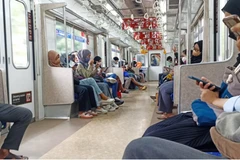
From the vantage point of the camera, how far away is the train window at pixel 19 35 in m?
4.07

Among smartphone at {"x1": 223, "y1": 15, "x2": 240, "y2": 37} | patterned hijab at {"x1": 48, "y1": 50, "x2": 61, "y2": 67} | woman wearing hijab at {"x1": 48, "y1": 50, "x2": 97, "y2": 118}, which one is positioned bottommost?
woman wearing hijab at {"x1": 48, "y1": 50, "x2": 97, "y2": 118}

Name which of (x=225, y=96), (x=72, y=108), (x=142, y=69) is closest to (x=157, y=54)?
(x=142, y=69)

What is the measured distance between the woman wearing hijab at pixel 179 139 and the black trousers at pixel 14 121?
4.49ft

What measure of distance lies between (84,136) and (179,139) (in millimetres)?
2216

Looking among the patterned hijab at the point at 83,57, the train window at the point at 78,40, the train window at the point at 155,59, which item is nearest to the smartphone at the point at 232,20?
the patterned hijab at the point at 83,57

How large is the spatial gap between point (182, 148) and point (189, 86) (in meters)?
1.95

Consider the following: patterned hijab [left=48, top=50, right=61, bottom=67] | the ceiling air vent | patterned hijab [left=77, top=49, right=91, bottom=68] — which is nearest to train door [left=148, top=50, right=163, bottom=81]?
the ceiling air vent

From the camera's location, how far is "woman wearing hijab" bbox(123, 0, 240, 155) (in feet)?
2.92

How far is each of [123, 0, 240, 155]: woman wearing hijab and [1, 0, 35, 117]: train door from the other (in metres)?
2.86

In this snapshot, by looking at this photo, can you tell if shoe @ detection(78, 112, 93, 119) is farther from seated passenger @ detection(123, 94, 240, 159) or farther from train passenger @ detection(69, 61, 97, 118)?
seated passenger @ detection(123, 94, 240, 159)

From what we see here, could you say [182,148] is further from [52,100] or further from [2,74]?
[52,100]

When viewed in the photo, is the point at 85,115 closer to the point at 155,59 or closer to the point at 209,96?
the point at 209,96

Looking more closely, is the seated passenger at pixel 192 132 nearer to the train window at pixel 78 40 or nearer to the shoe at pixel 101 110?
the shoe at pixel 101 110

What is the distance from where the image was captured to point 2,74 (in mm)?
2857
